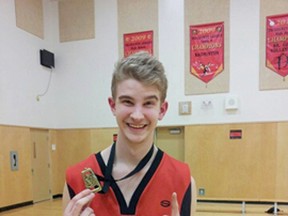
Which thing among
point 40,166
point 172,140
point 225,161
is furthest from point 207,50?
point 40,166

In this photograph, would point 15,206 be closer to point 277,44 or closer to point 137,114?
point 137,114

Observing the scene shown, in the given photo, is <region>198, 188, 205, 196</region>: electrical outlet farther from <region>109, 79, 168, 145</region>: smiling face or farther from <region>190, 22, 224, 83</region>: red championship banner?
<region>109, 79, 168, 145</region>: smiling face

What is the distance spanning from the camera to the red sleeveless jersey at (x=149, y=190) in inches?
42.5

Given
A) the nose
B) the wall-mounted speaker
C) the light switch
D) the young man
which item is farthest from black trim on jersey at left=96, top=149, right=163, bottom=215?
the wall-mounted speaker

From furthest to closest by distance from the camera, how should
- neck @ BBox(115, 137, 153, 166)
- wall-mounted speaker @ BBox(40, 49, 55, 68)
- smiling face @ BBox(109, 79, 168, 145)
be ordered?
wall-mounted speaker @ BBox(40, 49, 55, 68), neck @ BBox(115, 137, 153, 166), smiling face @ BBox(109, 79, 168, 145)

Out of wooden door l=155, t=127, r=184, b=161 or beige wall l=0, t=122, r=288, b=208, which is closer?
beige wall l=0, t=122, r=288, b=208

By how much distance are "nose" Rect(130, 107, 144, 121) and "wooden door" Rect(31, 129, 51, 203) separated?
18.9ft

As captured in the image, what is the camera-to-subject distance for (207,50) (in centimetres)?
580

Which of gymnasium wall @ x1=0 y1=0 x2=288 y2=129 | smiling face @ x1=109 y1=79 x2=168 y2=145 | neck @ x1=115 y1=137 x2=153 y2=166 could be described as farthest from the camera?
gymnasium wall @ x1=0 y1=0 x2=288 y2=129

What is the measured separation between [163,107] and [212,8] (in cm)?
528

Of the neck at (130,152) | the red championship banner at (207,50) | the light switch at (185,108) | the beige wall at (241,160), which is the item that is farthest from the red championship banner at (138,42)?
the neck at (130,152)

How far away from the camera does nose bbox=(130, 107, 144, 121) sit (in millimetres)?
987

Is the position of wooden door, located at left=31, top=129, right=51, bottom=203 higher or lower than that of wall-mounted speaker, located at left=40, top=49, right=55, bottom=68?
lower

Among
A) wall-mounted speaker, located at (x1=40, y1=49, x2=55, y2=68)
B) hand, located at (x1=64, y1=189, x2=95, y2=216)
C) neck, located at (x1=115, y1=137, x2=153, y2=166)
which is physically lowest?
hand, located at (x1=64, y1=189, x2=95, y2=216)
